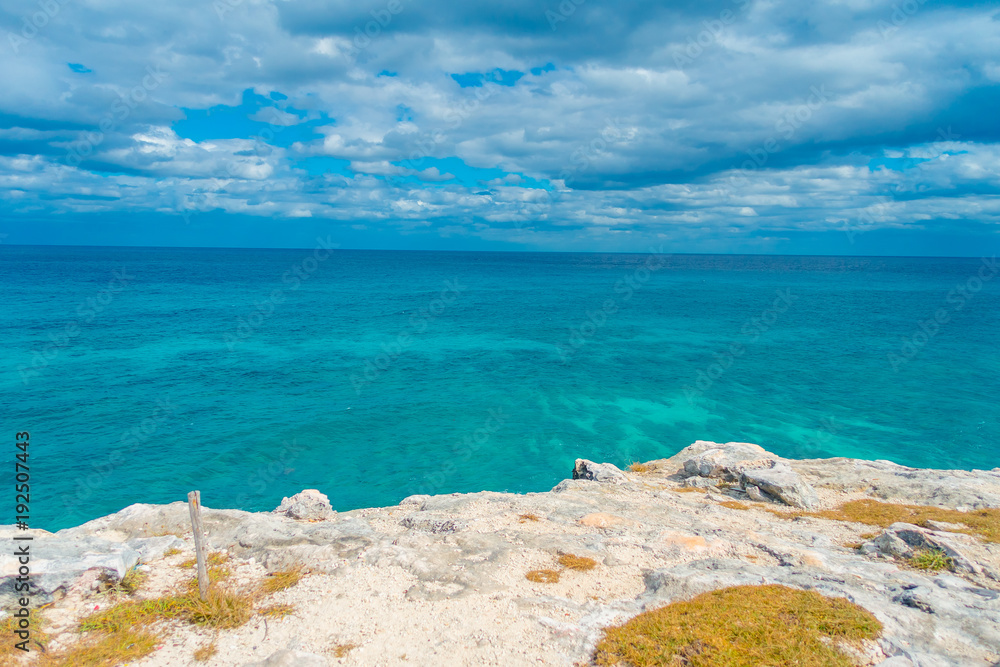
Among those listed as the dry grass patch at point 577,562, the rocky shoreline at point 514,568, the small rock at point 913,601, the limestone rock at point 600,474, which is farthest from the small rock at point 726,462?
the dry grass patch at point 577,562

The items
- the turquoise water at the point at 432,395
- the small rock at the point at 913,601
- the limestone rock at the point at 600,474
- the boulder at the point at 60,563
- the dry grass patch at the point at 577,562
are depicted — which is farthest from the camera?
the turquoise water at the point at 432,395

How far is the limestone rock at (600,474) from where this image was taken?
28109 millimetres

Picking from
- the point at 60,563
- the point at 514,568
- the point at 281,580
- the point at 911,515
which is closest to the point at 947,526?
the point at 911,515

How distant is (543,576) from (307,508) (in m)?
12.7

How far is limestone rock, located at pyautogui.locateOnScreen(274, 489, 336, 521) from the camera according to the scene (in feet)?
75.7

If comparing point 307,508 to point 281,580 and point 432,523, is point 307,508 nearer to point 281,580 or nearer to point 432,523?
point 432,523

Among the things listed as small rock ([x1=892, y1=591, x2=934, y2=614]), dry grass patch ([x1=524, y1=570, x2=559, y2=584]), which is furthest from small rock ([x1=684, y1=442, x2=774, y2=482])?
dry grass patch ([x1=524, y1=570, x2=559, y2=584])

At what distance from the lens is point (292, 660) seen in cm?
1182

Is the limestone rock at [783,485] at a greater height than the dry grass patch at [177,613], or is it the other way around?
the dry grass patch at [177,613]

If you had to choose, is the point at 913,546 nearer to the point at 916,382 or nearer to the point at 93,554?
the point at 93,554

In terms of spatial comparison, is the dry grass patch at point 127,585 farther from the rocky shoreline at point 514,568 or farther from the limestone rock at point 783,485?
the limestone rock at point 783,485

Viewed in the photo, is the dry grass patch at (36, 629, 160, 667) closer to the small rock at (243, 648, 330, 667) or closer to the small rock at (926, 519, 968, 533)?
the small rock at (243, 648, 330, 667)

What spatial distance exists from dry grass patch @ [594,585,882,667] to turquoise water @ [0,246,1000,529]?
2407 centimetres

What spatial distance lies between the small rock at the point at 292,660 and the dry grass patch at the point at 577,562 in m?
7.48
